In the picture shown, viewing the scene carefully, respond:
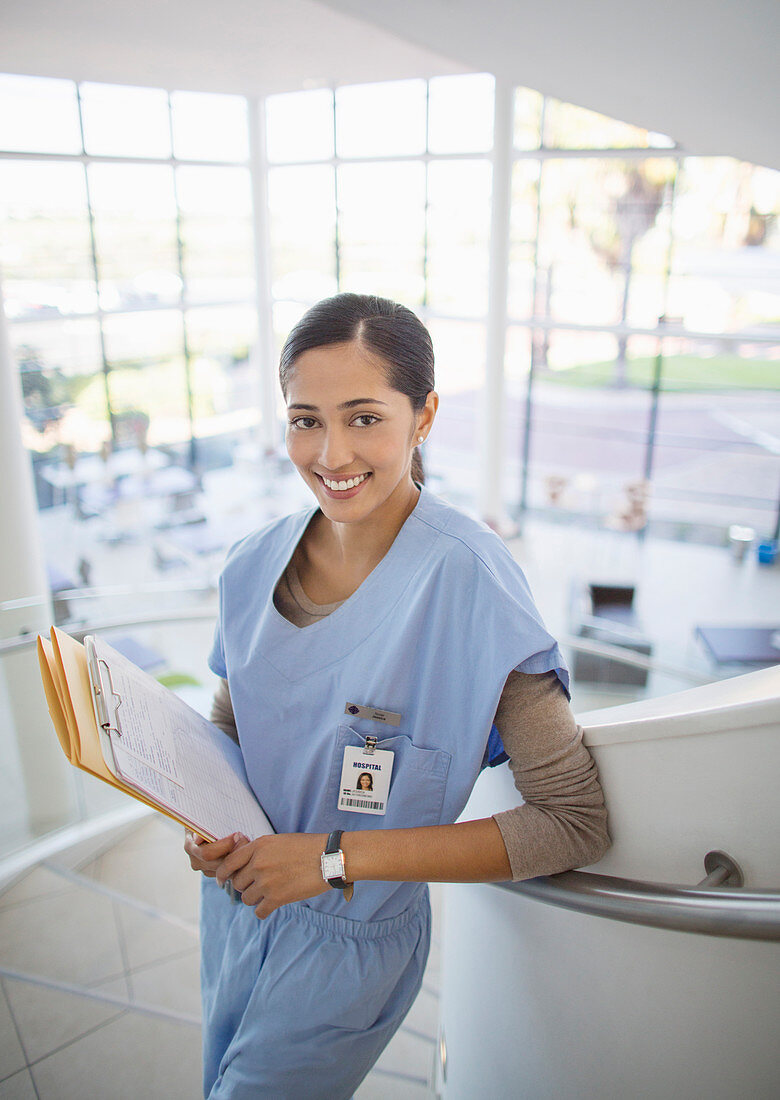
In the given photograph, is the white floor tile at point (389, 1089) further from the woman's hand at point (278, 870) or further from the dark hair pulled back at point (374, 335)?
the dark hair pulled back at point (374, 335)

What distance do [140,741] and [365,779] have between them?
356 mm

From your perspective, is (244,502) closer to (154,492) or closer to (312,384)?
(154,492)

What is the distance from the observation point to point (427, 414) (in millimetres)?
1422

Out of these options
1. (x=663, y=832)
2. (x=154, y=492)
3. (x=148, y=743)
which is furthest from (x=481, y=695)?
(x=154, y=492)

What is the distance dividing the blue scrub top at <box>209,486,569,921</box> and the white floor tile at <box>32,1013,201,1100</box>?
1.25m

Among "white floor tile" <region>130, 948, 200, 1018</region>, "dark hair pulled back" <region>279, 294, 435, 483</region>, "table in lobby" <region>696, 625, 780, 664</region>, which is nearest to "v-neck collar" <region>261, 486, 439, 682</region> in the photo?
"dark hair pulled back" <region>279, 294, 435, 483</region>

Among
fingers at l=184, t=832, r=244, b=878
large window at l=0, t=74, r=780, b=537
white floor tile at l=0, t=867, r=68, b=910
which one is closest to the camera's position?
fingers at l=184, t=832, r=244, b=878

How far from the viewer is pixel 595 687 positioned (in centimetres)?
655

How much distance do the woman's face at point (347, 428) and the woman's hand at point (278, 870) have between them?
50 cm

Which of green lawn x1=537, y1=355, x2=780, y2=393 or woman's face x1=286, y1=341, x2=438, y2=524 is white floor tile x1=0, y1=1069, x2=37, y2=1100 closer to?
woman's face x1=286, y1=341, x2=438, y2=524

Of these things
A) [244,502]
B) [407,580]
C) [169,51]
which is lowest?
[244,502]

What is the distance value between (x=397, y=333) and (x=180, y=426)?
40.9 ft

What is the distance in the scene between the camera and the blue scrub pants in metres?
1.40

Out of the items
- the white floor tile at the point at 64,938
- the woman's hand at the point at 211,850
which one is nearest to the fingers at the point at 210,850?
the woman's hand at the point at 211,850
